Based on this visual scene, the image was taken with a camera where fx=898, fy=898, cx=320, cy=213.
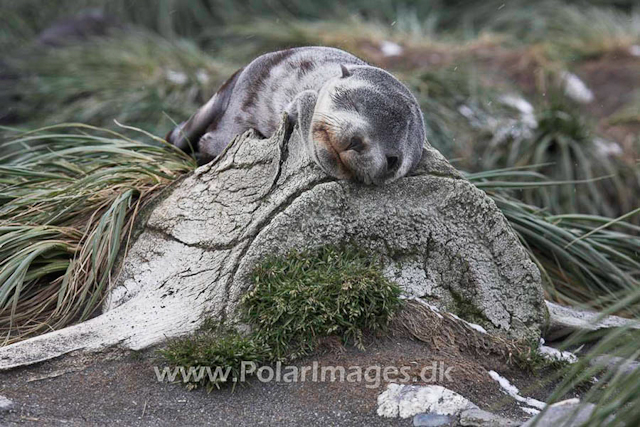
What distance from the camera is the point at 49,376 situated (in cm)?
333

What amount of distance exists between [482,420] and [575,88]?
22.9ft

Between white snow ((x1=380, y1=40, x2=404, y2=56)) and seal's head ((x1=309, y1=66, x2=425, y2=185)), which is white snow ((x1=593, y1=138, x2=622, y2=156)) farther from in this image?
seal's head ((x1=309, y1=66, x2=425, y2=185))

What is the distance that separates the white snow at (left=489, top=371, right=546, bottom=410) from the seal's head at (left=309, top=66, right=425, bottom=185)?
0.89 metres

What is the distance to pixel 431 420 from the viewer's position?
3049 millimetres

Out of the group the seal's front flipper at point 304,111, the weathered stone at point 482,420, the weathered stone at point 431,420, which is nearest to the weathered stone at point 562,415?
the weathered stone at point 482,420

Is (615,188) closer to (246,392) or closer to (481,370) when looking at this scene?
(481,370)

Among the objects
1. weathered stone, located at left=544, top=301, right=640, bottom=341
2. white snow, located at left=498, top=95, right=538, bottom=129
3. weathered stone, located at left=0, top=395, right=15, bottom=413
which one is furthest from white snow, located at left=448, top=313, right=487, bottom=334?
white snow, located at left=498, top=95, right=538, bottom=129

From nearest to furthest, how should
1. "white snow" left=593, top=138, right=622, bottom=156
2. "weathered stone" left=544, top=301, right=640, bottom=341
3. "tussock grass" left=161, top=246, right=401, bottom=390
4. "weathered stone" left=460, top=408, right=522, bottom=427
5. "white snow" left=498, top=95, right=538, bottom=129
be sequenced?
"weathered stone" left=460, top=408, right=522, bottom=427
"tussock grass" left=161, top=246, right=401, bottom=390
"weathered stone" left=544, top=301, right=640, bottom=341
"white snow" left=593, top=138, right=622, bottom=156
"white snow" left=498, top=95, right=538, bottom=129

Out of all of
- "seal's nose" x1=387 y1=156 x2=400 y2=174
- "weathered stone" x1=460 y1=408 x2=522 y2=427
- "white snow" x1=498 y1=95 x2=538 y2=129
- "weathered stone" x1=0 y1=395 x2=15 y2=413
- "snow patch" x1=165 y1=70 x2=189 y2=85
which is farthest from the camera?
"snow patch" x1=165 y1=70 x2=189 y2=85

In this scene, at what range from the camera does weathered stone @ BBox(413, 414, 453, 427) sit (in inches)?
Answer: 119

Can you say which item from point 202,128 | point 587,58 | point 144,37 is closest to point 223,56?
point 144,37

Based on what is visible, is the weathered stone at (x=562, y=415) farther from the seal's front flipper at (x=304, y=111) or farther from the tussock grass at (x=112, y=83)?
the tussock grass at (x=112, y=83)

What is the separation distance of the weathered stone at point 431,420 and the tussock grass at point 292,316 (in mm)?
408

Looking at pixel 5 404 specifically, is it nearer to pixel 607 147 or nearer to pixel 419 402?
pixel 419 402
